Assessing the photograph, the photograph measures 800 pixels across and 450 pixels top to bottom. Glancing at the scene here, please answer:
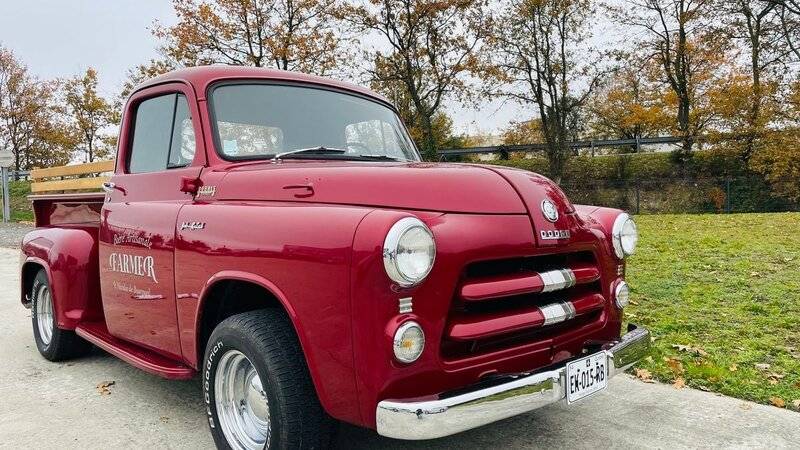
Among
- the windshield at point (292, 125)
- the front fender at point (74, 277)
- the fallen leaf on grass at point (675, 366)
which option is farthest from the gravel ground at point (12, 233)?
the fallen leaf on grass at point (675, 366)

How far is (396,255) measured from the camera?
84.9 inches

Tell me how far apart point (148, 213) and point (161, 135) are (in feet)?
1.82

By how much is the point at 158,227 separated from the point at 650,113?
22.6 meters

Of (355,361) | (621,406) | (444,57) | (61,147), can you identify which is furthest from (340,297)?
(61,147)

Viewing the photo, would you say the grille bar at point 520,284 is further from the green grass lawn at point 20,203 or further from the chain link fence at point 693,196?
the green grass lawn at point 20,203

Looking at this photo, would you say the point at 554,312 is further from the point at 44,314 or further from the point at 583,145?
the point at 583,145

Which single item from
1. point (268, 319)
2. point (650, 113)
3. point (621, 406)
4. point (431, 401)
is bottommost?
point (621, 406)

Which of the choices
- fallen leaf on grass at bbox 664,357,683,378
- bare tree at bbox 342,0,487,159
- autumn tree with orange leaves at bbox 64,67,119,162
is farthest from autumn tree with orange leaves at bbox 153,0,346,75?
fallen leaf on grass at bbox 664,357,683,378

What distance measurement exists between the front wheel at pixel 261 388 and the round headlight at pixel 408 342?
0.49m

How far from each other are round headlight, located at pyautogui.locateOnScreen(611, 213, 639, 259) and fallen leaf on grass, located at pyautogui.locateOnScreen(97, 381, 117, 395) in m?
3.18

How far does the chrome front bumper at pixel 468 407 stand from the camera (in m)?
2.12

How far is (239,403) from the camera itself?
112 inches

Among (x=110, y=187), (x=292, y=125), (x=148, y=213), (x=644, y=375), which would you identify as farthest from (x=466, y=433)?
(x=110, y=187)

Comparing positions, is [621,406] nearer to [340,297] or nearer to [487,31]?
[340,297]
